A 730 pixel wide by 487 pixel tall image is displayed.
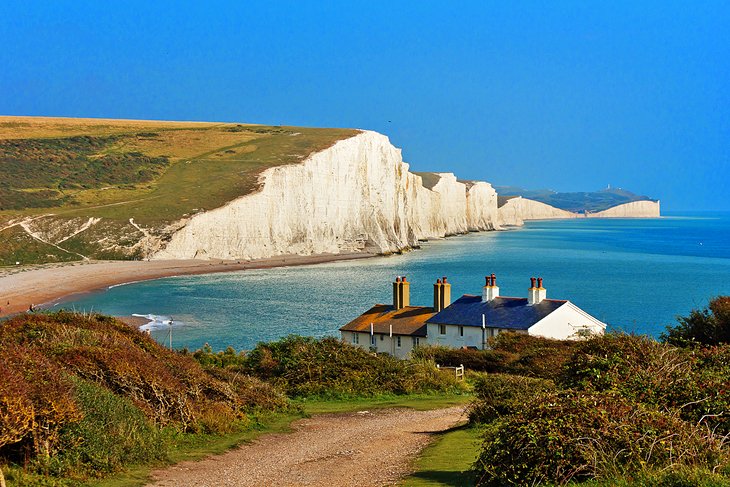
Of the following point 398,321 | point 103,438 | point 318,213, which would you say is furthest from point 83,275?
point 103,438

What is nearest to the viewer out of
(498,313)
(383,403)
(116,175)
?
(383,403)

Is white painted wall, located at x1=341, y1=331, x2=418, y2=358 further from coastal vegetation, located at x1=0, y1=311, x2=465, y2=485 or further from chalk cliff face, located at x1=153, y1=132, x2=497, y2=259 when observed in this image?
chalk cliff face, located at x1=153, y1=132, x2=497, y2=259

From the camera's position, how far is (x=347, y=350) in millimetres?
23406

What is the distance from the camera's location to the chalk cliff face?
3819 inches

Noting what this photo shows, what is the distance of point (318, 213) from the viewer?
363 feet

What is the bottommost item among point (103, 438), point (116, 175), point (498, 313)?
point (498, 313)

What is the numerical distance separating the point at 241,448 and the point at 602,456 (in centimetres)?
728

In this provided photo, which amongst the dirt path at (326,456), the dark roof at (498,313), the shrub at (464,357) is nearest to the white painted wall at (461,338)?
the dark roof at (498,313)

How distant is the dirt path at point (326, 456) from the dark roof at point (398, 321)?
14445 millimetres

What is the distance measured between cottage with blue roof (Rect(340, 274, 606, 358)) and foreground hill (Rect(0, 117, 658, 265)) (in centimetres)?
5721

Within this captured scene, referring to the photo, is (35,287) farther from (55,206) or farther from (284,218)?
(284,218)

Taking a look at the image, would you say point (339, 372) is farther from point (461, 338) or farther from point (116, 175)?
point (116, 175)

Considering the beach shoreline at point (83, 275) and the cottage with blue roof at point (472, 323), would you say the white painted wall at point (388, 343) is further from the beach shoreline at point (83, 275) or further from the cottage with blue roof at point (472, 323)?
the beach shoreline at point (83, 275)

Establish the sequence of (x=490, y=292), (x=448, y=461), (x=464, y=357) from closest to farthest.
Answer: (x=448, y=461), (x=464, y=357), (x=490, y=292)
